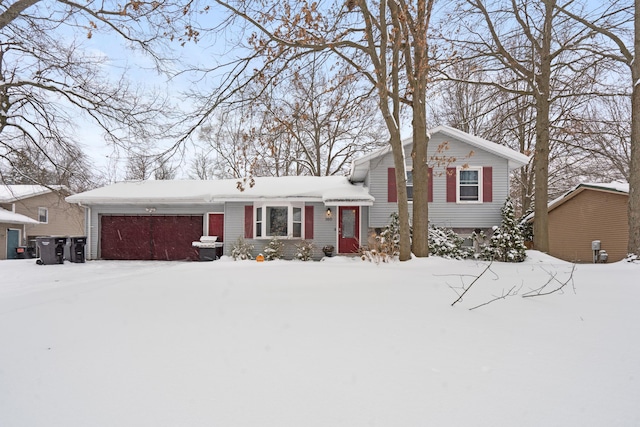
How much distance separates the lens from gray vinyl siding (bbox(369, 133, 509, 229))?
46.4 ft

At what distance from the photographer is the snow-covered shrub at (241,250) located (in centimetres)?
1414

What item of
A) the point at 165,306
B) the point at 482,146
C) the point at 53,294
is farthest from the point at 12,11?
the point at 482,146

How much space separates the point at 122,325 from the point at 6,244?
2502 centimetres

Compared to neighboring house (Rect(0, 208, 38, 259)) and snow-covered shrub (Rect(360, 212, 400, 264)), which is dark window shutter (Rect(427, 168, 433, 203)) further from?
neighboring house (Rect(0, 208, 38, 259))

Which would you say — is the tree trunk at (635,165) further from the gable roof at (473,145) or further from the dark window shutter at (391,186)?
the dark window shutter at (391,186)

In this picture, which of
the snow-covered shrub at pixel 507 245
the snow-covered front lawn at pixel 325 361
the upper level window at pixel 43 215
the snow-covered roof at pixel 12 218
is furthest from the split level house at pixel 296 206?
the upper level window at pixel 43 215

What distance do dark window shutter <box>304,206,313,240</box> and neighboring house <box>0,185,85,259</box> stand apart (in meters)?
15.6

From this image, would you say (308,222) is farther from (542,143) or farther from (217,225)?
(542,143)

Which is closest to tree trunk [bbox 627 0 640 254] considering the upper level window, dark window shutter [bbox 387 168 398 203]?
dark window shutter [bbox 387 168 398 203]

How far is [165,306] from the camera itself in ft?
13.2

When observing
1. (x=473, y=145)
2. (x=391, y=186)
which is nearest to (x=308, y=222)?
(x=391, y=186)

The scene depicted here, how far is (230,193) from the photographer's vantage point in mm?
15227

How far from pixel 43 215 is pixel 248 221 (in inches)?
743

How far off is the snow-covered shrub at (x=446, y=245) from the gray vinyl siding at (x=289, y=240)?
4027 mm
